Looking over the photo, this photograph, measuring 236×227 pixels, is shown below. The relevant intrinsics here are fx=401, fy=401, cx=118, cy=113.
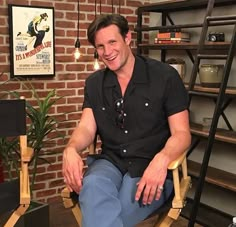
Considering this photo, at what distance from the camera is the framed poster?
3049 mm

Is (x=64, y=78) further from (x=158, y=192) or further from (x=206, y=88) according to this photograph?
(x=158, y=192)

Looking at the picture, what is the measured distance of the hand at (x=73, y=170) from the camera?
6.02 feet

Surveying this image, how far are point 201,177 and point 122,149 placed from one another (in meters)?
0.86

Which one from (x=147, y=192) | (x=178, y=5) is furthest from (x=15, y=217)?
(x=178, y=5)

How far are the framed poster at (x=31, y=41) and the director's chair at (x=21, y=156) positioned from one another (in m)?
1.01

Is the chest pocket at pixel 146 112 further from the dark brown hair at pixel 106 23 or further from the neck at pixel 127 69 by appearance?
the dark brown hair at pixel 106 23

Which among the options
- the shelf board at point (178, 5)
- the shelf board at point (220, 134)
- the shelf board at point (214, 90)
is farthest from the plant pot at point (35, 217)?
the shelf board at point (178, 5)

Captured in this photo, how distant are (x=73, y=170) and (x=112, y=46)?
640 mm

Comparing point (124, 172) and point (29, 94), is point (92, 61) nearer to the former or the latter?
point (29, 94)

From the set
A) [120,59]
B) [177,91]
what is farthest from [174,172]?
[120,59]

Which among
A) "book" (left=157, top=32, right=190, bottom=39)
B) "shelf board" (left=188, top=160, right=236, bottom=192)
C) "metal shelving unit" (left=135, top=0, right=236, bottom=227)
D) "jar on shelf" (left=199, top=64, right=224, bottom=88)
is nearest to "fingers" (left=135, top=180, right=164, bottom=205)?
"metal shelving unit" (left=135, top=0, right=236, bottom=227)

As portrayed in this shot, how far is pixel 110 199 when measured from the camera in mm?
1742

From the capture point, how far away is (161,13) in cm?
371

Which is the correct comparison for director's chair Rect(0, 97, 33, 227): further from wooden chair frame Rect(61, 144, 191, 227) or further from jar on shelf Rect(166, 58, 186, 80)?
jar on shelf Rect(166, 58, 186, 80)
